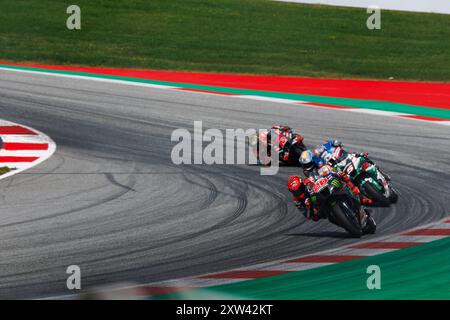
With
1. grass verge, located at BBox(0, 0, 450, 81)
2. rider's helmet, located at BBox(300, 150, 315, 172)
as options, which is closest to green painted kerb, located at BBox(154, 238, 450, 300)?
rider's helmet, located at BBox(300, 150, 315, 172)

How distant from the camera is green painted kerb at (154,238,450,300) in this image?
8.75 metres

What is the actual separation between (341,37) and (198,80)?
7.24 meters

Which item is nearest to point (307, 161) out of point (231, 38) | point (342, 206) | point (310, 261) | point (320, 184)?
point (320, 184)

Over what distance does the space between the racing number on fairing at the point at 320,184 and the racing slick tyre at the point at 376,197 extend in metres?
1.50

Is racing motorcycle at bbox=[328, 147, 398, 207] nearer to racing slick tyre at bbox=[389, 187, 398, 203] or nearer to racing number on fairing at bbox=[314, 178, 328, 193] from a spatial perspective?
racing slick tyre at bbox=[389, 187, 398, 203]

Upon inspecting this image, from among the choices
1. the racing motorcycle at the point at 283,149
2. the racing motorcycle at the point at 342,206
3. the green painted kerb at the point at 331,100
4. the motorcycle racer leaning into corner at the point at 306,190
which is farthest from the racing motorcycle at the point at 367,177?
the green painted kerb at the point at 331,100

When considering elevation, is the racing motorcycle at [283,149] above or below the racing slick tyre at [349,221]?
above

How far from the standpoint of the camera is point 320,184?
11.2m

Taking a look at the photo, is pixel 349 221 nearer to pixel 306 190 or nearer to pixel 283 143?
pixel 306 190

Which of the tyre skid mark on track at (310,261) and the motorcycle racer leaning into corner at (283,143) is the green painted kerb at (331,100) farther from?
the tyre skid mark on track at (310,261)

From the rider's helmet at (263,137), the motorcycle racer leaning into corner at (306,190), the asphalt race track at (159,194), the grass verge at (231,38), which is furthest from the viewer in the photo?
the grass verge at (231,38)

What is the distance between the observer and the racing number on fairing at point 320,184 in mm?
11109

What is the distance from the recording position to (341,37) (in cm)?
3130
